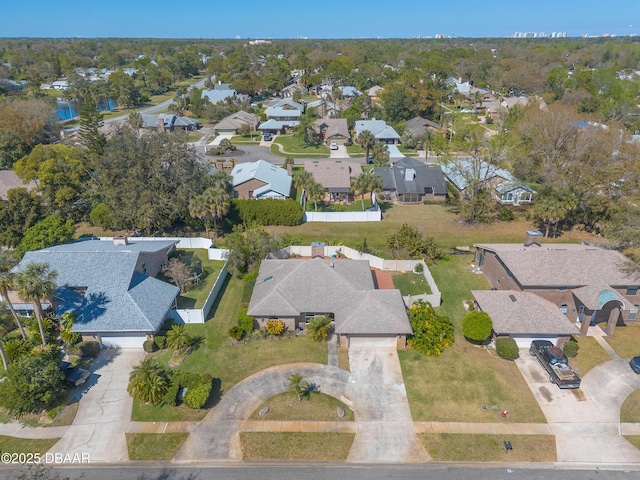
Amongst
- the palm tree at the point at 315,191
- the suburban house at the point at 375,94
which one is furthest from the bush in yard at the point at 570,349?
the suburban house at the point at 375,94

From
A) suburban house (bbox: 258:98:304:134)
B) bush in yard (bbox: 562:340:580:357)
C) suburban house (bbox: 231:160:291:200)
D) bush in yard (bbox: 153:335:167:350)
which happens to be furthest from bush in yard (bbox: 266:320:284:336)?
suburban house (bbox: 258:98:304:134)

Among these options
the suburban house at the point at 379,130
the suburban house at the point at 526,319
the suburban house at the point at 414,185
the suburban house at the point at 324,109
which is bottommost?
the suburban house at the point at 526,319

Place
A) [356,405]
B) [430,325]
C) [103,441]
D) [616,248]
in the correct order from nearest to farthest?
1. [103,441]
2. [356,405]
3. [430,325]
4. [616,248]

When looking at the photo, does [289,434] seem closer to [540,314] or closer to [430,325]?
[430,325]

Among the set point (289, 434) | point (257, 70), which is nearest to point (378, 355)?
point (289, 434)

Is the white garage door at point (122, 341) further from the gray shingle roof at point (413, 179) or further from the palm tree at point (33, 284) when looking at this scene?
the gray shingle roof at point (413, 179)

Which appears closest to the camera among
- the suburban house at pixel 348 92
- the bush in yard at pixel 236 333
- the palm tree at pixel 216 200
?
the bush in yard at pixel 236 333

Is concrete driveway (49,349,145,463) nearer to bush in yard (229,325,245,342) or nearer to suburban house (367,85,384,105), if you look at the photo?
bush in yard (229,325,245,342)
